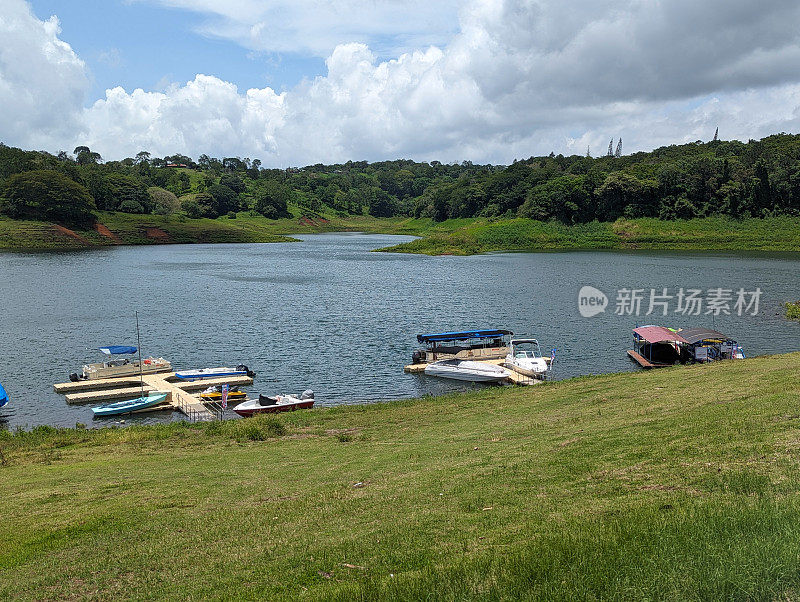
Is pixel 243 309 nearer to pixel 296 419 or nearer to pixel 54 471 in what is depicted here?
pixel 296 419

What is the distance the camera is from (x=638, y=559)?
9312 mm

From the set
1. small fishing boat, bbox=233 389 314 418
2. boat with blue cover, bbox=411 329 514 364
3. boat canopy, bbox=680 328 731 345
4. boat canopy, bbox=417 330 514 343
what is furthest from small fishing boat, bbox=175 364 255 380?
boat canopy, bbox=680 328 731 345

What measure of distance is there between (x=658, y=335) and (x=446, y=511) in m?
38.9

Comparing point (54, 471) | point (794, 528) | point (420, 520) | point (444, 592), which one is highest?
point (794, 528)

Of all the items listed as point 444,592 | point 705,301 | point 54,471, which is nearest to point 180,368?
point 54,471

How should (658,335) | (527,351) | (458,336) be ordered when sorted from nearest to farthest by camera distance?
(658,335)
(527,351)
(458,336)

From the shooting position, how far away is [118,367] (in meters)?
45.7

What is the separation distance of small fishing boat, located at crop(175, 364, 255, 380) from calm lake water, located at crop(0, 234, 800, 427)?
1768 millimetres

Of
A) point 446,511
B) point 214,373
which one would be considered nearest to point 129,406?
point 214,373

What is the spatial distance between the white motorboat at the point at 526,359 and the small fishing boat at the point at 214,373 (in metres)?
18.8

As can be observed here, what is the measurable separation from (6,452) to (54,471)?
5.51m

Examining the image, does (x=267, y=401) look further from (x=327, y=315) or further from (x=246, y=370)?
(x=327, y=315)

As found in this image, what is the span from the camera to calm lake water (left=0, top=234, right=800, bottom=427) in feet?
148

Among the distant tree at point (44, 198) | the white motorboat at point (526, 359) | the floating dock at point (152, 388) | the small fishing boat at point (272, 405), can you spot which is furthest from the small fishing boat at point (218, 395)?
the distant tree at point (44, 198)
